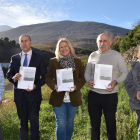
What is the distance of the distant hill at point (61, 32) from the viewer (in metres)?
93.2

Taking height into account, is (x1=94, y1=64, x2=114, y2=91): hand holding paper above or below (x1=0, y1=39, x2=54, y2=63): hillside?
below

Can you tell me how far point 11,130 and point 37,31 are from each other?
361ft

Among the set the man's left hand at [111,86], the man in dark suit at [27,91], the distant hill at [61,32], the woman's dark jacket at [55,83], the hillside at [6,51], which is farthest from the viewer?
the distant hill at [61,32]

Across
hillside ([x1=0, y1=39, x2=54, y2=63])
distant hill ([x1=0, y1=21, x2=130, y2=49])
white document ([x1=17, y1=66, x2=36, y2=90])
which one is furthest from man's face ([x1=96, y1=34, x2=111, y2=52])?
distant hill ([x1=0, y1=21, x2=130, y2=49])

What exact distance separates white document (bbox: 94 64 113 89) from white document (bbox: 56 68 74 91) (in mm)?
455

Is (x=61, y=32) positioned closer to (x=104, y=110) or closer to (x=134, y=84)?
(x=104, y=110)

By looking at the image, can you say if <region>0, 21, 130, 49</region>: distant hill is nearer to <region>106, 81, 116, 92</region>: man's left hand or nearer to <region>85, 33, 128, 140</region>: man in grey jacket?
<region>85, 33, 128, 140</region>: man in grey jacket

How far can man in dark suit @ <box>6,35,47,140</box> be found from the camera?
268 centimetres

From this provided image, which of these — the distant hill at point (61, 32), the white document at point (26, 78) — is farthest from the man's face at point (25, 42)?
the distant hill at point (61, 32)

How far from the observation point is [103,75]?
8.37ft

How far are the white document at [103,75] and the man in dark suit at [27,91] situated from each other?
1001mm

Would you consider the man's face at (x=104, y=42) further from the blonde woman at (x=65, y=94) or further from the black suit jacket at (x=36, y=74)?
the black suit jacket at (x=36, y=74)

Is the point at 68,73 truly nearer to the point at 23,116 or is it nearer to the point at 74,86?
the point at 74,86

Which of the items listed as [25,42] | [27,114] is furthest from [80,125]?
[25,42]
